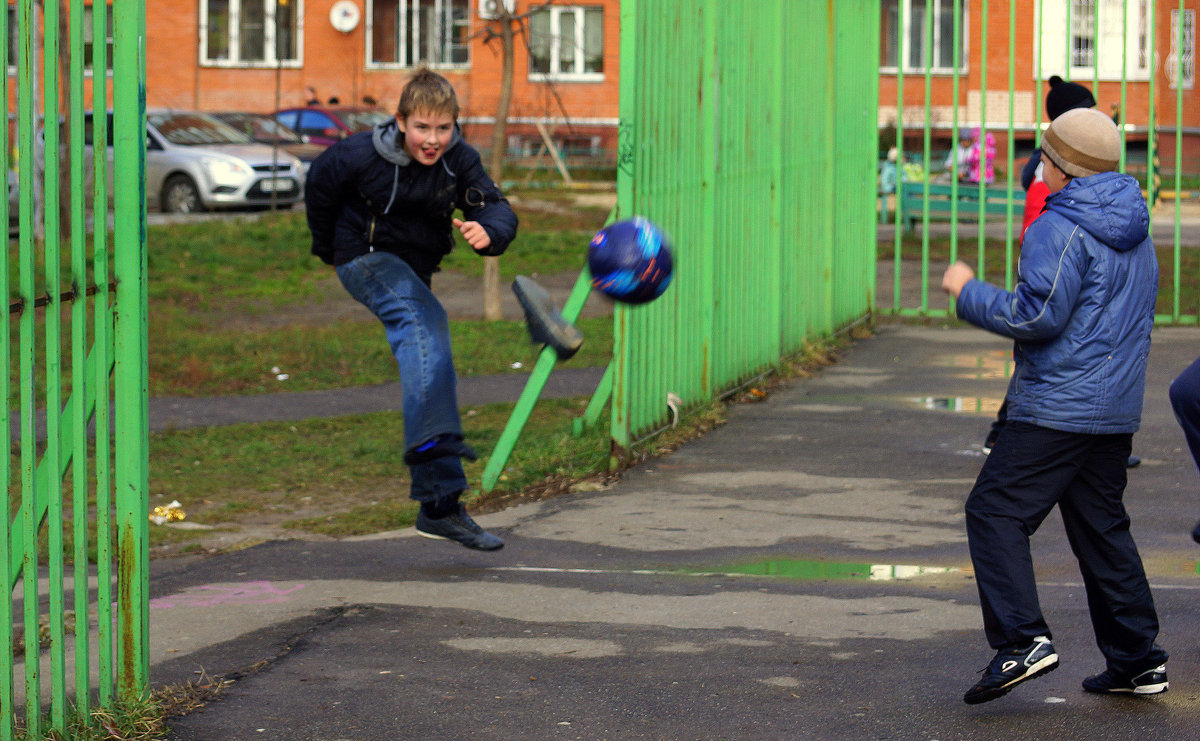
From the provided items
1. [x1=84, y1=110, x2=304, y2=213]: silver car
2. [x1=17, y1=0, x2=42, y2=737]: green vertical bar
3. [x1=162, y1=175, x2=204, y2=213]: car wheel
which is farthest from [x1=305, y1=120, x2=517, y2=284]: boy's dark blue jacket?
[x1=162, y1=175, x2=204, y2=213]: car wheel

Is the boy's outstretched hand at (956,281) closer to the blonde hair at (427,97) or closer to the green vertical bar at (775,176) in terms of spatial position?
the blonde hair at (427,97)

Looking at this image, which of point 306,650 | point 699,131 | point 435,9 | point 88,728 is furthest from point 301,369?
point 435,9

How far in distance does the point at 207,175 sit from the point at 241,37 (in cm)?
1668

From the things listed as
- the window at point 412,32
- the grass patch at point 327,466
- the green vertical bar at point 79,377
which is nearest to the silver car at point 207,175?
the grass patch at point 327,466

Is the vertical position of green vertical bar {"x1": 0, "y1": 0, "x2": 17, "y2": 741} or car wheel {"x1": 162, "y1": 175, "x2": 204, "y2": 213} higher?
car wheel {"x1": 162, "y1": 175, "x2": 204, "y2": 213}

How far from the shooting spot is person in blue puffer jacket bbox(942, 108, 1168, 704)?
4008 mm

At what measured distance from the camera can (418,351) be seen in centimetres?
547

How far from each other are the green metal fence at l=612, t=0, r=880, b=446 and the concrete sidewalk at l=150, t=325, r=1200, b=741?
29.5 inches

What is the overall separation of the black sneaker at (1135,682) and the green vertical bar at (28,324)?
280 cm

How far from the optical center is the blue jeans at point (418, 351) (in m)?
5.47

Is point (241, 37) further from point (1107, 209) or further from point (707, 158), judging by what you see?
point (1107, 209)

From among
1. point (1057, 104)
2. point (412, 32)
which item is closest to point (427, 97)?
point (1057, 104)

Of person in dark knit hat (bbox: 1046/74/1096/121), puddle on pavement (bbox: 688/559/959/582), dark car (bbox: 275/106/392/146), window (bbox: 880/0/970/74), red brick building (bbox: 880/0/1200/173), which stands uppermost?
window (bbox: 880/0/970/74)

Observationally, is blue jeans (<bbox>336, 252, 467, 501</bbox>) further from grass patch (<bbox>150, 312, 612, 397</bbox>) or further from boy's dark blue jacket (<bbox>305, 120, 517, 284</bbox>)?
grass patch (<bbox>150, 312, 612, 397</bbox>)
